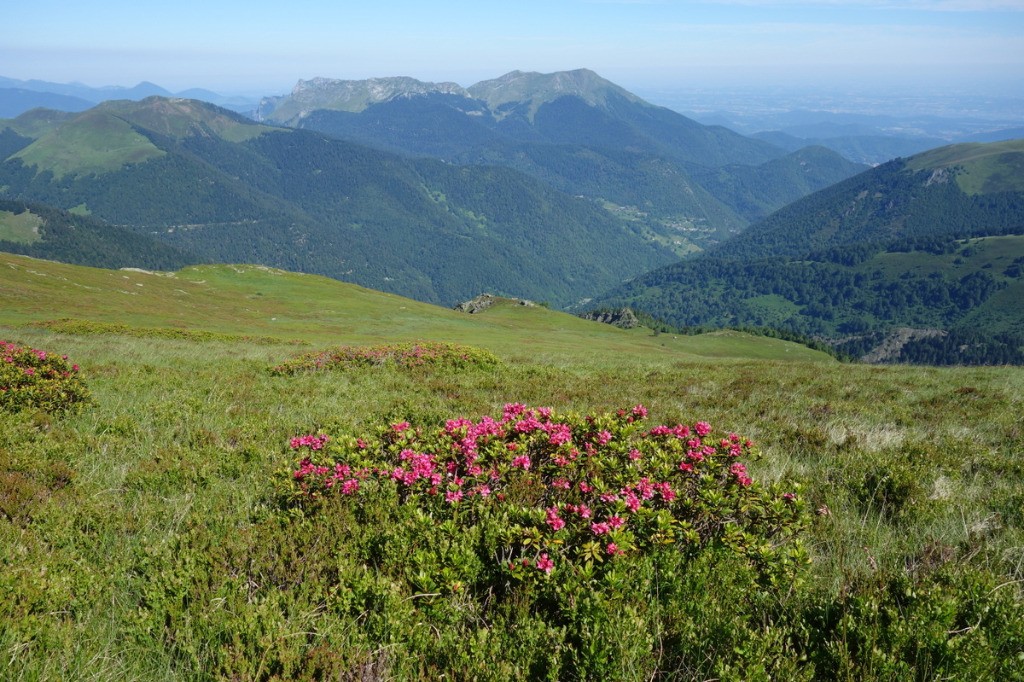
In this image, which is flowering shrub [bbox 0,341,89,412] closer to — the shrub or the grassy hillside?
the grassy hillside

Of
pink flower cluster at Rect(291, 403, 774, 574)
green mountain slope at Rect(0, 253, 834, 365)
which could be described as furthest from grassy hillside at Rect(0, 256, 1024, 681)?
green mountain slope at Rect(0, 253, 834, 365)

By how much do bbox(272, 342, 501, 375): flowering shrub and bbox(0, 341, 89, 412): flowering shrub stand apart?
283 inches

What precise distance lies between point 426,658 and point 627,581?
5.54 feet

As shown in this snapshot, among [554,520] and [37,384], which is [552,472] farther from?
[37,384]

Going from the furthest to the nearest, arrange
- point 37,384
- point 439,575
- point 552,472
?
point 37,384
point 552,472
point 439,575

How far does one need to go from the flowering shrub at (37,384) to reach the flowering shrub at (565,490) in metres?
6.70

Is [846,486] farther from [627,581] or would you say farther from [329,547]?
[329,547]

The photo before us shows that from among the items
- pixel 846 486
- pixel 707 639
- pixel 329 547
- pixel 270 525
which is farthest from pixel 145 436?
pixel 846 486

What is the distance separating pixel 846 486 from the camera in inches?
286

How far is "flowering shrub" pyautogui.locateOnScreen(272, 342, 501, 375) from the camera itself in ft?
63.6

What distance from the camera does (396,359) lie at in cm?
2067

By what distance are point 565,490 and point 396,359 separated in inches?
624

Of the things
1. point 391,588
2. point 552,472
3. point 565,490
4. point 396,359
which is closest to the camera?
point 391,588

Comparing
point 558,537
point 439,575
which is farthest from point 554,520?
point 439,575
